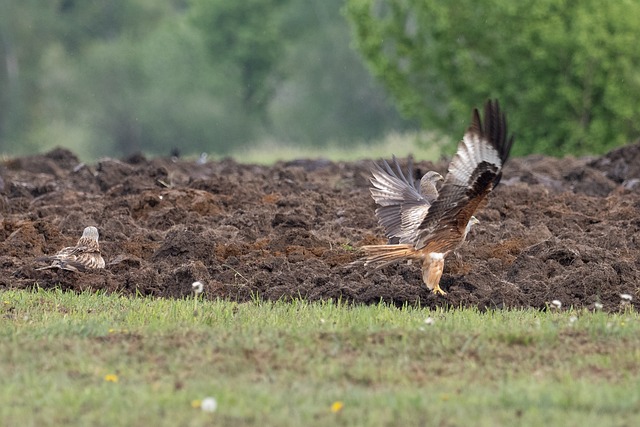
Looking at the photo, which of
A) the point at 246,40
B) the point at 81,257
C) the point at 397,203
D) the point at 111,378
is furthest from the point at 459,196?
the point at 246,40

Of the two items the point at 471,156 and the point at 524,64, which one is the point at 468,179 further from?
the point at 524,64

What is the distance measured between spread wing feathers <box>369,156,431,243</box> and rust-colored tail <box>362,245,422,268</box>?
2.00 feet

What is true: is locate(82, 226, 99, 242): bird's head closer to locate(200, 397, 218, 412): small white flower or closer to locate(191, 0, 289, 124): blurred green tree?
locate(200, 397, 218, 412): small white flower

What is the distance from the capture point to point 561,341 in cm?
895

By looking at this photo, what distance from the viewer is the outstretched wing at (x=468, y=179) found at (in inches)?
377

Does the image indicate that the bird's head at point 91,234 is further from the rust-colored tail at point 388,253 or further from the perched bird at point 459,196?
the rust-colored tail at point 388,253

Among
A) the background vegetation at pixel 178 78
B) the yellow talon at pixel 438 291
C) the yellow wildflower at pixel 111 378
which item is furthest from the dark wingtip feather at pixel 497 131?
the background vegetation at pixel 178 78

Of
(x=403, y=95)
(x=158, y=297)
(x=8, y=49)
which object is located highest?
(x=8, y=49)

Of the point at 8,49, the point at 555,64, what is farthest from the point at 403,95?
the point at 8,49

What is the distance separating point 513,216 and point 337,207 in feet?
7.96

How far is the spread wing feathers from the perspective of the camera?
39.4 feet

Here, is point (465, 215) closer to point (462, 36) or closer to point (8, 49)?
point (462, 36)

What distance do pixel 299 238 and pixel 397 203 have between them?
5.47 ft

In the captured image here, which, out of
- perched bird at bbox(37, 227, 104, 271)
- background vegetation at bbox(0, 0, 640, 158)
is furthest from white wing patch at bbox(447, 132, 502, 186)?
background vegetation at bbox(0, 0, 640, 158)
